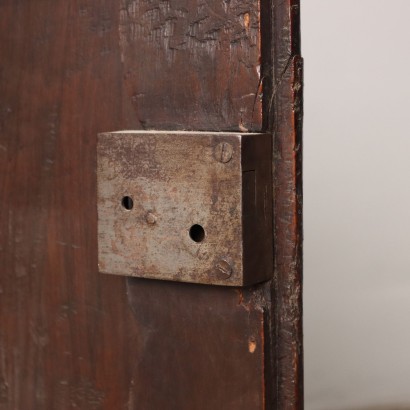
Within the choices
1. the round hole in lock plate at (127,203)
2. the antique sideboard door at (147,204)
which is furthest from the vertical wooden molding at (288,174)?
the round hole in lock plate at (127,203)

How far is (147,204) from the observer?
0.69 meters

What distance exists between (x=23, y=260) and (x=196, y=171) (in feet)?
0.74

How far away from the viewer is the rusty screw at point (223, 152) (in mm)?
649

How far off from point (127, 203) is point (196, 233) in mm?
63

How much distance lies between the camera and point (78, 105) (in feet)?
2.50

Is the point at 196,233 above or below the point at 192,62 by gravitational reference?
below

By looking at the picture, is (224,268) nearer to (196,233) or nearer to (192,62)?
(196,233)

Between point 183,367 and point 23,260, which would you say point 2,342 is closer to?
point 23,260

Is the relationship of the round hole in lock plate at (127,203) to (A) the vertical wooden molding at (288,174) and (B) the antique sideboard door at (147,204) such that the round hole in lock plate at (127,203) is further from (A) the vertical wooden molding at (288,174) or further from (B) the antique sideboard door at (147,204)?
(A) the vertical wooden molding at (288,174)

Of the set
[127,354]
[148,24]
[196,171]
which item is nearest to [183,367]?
[127,354]

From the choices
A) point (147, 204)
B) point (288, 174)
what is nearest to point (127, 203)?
point (147, 204)

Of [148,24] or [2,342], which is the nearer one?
[148,24]

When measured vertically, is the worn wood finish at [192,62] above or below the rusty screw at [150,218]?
above

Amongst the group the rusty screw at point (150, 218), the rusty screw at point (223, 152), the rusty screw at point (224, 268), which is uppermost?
the rusty screw at point (223, 152)
